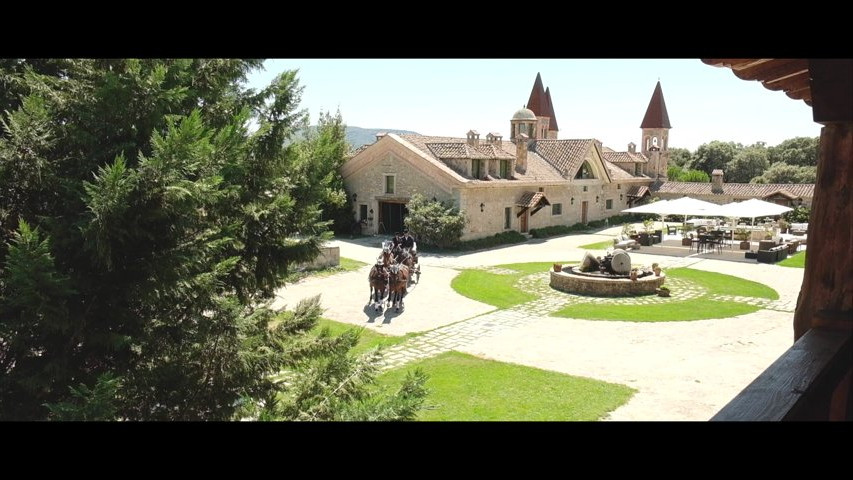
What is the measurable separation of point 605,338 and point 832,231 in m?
10.8

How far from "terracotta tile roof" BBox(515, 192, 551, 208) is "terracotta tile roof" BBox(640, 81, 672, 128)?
2143cm

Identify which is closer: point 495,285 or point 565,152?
point 495,285

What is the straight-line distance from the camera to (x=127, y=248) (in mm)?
5246

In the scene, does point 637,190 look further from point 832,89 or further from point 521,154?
point 832,89

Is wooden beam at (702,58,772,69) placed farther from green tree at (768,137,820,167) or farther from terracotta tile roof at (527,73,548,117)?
green tree at (768,137,820,167)

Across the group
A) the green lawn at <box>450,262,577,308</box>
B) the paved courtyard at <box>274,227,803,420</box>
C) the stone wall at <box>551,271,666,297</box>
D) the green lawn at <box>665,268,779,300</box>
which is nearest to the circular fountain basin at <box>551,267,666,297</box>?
the stone wall at <box>551,271,666,297</box>

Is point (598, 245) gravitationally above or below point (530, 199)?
below

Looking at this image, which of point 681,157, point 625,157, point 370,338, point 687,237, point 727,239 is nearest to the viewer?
point 370,338

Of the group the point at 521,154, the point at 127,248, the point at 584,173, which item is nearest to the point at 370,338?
the point at 127,248

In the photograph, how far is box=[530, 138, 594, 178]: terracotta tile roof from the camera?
124 ft
